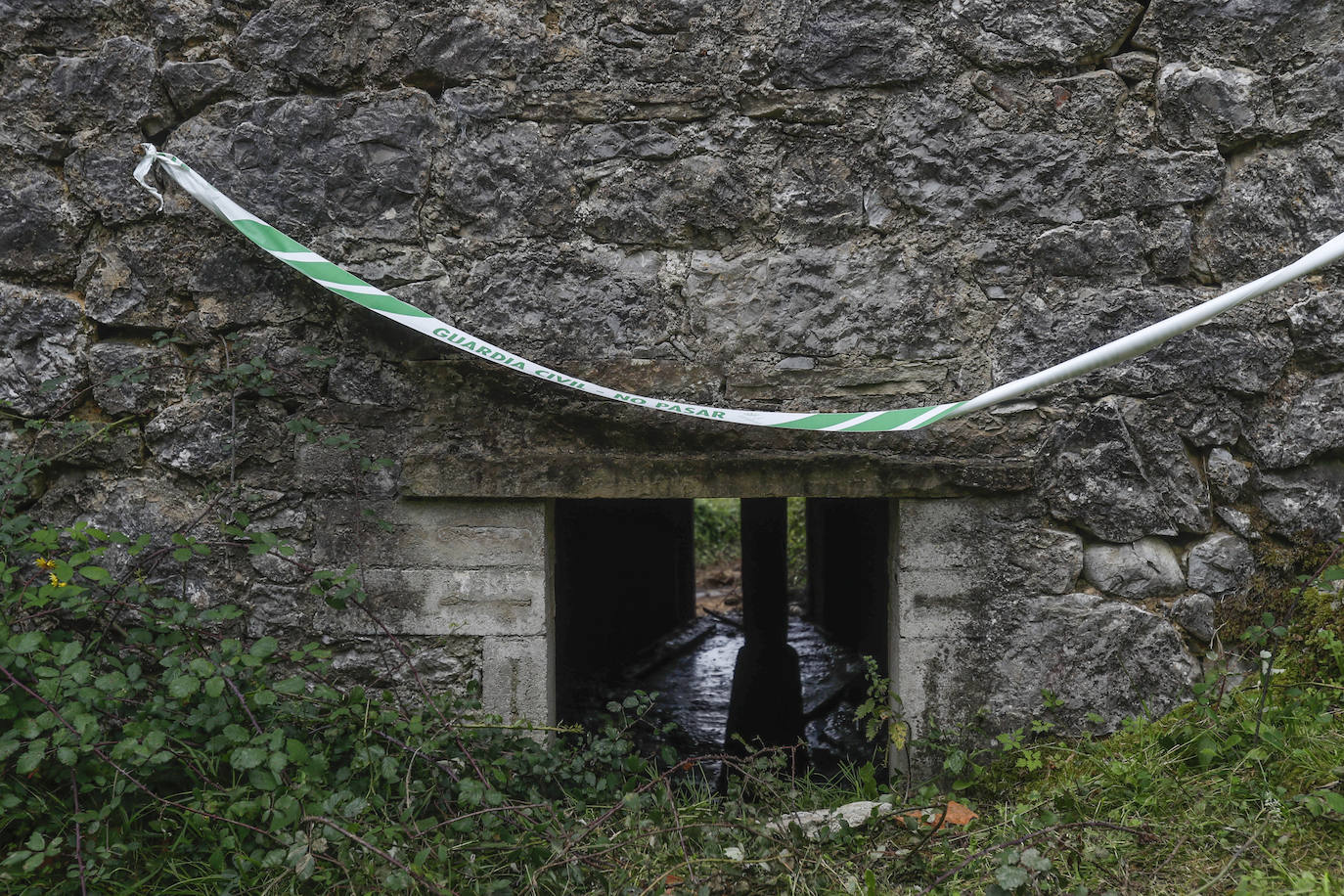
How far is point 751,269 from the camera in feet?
9.09

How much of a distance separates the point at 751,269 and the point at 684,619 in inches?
239

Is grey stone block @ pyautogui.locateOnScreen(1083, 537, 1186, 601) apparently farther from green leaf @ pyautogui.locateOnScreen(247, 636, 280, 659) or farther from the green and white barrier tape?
green leaf @ pyautogui.locateOnScreen(247, 636, 280, 659)

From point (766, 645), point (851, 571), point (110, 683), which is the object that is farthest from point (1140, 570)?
point (851, 571)

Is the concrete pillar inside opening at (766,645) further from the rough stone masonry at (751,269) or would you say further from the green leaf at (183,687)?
the green leaf at (183,687)

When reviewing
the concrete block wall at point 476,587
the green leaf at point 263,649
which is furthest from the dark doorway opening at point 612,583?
the green leaf at point 263,649

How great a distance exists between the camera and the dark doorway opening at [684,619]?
210 inches

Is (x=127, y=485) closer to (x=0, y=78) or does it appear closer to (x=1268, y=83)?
(x=0, y=78)

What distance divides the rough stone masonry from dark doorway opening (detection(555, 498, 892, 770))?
1.59 meters

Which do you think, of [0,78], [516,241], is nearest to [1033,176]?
[516,241]

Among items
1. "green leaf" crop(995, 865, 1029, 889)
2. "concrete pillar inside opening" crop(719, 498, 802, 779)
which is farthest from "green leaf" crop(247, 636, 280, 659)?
"concrete pillar inside opening" crop(719, 498, 802, 779)

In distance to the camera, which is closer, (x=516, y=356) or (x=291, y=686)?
(x=291, y=686)

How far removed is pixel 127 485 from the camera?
2873 millimetres

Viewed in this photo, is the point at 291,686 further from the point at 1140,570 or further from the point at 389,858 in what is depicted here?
the point at 1140,570

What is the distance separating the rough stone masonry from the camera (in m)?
2.70
